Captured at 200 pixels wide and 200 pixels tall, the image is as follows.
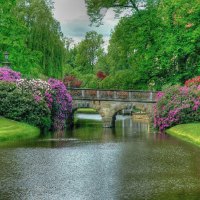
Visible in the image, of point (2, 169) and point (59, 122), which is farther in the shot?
point (59, 122)

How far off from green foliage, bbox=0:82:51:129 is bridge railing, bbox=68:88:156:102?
35.6 feet

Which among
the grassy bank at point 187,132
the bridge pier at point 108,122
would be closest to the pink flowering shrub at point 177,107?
the grassy bank at point 187,132

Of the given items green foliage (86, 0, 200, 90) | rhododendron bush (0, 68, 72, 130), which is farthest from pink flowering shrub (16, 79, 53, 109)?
green foliage (86, 0, 200, 90)

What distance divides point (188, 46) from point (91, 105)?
12.5 m

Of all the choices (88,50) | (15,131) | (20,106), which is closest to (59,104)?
(20,106)

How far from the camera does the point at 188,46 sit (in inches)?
1956

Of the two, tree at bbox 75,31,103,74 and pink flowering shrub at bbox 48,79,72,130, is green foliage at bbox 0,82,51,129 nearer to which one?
pink flowering shrub at bbox 48,79,72,130

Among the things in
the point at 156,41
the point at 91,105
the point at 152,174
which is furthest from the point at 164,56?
the point at 152,174

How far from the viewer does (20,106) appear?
40125 mm

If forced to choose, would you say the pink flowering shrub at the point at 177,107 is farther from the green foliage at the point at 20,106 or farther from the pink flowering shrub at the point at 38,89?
the green foliage at the point at 20,106

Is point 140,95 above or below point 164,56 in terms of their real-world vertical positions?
below

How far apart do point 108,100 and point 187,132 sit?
52.3 ft

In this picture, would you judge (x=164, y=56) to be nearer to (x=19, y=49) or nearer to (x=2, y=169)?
(x=19, y=49)

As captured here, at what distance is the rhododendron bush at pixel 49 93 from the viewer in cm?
4188
